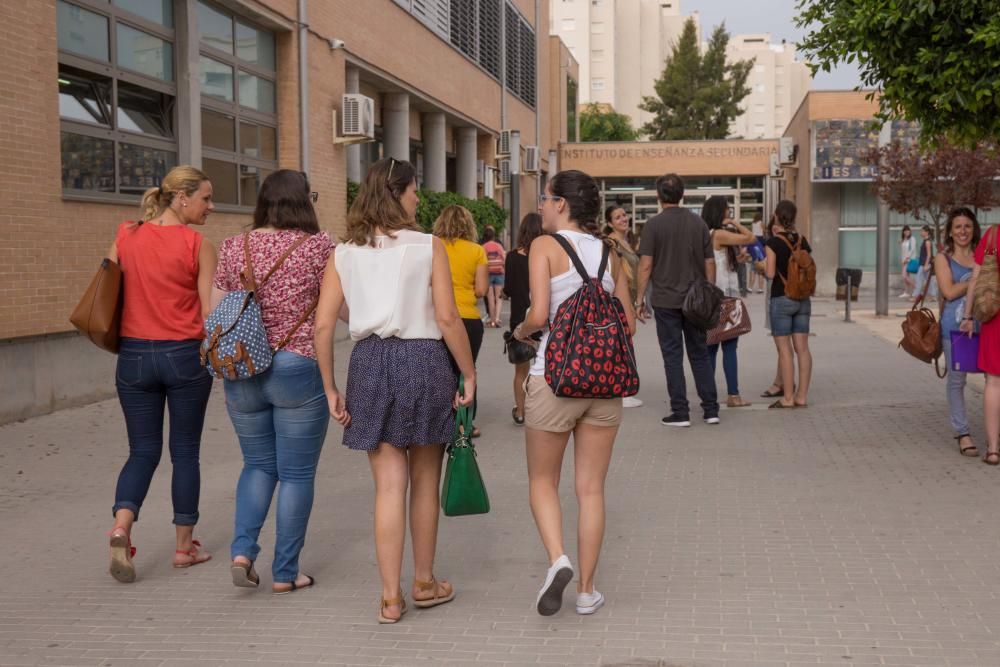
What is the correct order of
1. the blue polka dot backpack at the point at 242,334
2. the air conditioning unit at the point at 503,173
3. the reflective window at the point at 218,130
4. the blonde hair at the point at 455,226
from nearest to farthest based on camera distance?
the blue polka dot backpack at the point at 242,334, the blonde hair at the point at 455,226, the reflective window at the point at 218,130, the air conditioning unit at the point at 503,173

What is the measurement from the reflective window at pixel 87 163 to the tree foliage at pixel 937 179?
51.3ft

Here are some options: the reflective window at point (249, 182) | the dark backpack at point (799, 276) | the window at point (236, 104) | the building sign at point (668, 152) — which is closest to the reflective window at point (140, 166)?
the window at point (236, 104)

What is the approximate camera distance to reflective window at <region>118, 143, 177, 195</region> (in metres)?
11.8

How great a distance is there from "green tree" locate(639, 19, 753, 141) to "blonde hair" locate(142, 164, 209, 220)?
7656 cm

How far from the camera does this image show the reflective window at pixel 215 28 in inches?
550

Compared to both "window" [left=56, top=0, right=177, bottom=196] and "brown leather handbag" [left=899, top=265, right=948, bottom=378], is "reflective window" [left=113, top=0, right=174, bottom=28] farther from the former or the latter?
"brown leather handbag" [left=899, top=265, right=948, bottom=378]

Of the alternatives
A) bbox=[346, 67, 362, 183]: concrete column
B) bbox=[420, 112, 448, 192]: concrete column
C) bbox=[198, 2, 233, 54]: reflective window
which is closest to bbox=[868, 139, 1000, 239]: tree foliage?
bbox=[420, 112, 448, 192]: concrete column

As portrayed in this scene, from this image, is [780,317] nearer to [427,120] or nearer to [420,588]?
[420,588]

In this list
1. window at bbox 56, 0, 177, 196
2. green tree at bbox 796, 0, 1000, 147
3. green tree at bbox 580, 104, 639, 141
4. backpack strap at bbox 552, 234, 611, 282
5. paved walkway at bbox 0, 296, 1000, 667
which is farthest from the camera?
green tree at bbox 580, 104, 639, 141

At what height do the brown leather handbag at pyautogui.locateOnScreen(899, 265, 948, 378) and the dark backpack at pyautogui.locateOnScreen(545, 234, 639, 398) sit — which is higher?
the dark backpack at pyautogui.locateOnScreen(545, 234, 639, 398)

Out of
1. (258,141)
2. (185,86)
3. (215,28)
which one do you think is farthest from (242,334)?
(258,141)

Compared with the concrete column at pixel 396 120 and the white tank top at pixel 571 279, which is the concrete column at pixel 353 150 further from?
the white tank top at pixel 571 279

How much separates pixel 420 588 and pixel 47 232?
270 inches

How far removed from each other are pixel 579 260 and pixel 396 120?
718 inches
